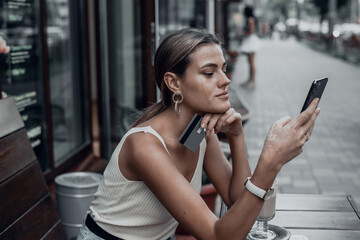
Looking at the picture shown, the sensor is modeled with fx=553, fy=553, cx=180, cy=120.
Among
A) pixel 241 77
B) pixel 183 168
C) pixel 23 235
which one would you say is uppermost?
pixel 183 168

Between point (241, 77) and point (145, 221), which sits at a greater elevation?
point (145, 221)

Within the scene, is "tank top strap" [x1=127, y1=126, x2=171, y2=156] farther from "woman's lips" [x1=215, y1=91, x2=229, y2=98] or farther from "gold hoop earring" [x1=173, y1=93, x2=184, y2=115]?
"woman's lips" [x1=215, y1=91, x2=229, y2=98]

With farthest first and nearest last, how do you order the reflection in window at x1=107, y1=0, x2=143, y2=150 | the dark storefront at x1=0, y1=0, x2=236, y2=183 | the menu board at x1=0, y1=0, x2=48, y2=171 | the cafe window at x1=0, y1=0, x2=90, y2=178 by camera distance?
the reflection in window at x1=107, y1=0, x2=143, y2=150
the dark storefront at x1=0, y1=0, x2=236, y2=183
the cafe window at x1=0, y1=0, x2=90, y2=178
the menu board at x1=0, y1=0, x2=48, y2=171

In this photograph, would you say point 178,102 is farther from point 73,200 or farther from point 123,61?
point 123,61

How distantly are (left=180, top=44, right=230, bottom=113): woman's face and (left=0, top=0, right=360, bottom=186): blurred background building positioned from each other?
2.16 meters

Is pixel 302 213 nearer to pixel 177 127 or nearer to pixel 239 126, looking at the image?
pixel 239 126

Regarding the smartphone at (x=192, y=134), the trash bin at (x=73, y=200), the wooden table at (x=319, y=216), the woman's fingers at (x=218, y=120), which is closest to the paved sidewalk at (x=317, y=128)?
the trash bin at (x=73, y=200)

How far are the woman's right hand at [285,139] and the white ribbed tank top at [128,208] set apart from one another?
44 cm

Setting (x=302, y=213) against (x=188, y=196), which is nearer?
(x=188, y=196)

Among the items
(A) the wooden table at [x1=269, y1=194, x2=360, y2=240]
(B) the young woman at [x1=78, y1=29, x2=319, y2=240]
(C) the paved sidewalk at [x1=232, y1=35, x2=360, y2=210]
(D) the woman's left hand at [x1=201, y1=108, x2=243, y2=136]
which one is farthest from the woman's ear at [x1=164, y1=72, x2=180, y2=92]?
(C) the paved sidewalk at [x1=232, y1=35, x2=360, y2=210]

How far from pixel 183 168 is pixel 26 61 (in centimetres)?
249

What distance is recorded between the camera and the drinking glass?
2.16 meters

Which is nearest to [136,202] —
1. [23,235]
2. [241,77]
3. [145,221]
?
[145,221]

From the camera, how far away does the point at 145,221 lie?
2123 mm
